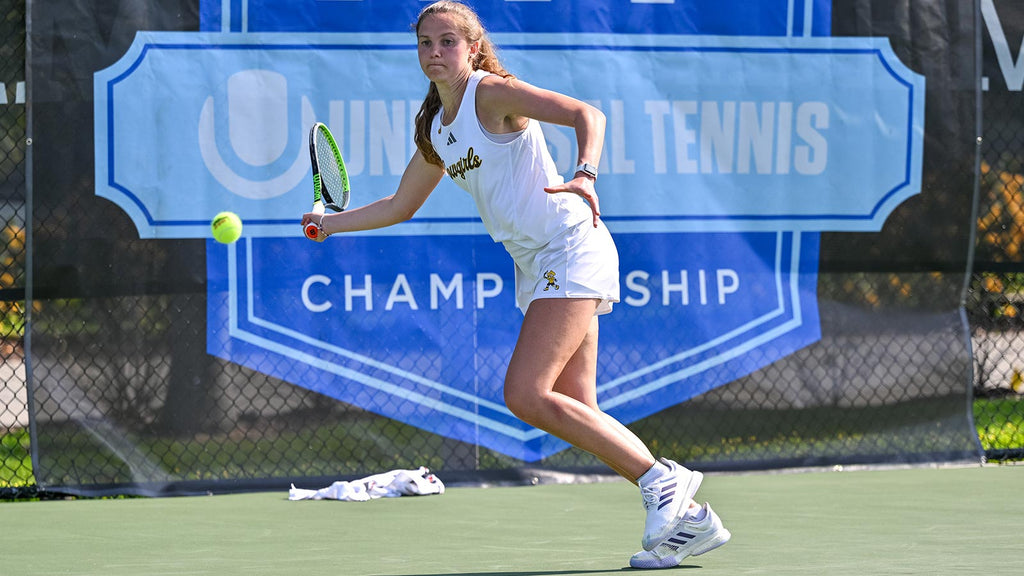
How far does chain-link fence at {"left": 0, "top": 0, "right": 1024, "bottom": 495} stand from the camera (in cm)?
524

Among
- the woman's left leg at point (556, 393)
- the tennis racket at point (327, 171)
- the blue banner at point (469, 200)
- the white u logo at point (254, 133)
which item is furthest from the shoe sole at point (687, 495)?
the white u logo at point (254, 133)

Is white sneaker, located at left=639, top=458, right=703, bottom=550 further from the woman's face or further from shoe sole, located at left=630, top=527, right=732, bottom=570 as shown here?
the woman's face

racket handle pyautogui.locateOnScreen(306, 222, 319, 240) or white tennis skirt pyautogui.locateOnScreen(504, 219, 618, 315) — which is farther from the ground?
racket handle pyautogui.locateOnScreen(306, 222, 319, 240)

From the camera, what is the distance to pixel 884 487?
5215 millimetres

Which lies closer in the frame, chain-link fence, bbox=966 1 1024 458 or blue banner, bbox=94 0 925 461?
blue banner, bbox=94 0 925 461

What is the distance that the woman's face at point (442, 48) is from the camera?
3.21 metres

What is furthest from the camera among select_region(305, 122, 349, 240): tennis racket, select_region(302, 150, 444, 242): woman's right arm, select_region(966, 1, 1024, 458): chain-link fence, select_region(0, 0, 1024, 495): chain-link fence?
select_region(966, 1, 1024, 458): chain-link fence

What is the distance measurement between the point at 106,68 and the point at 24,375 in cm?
137

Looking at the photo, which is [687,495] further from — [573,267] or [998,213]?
[998,213]

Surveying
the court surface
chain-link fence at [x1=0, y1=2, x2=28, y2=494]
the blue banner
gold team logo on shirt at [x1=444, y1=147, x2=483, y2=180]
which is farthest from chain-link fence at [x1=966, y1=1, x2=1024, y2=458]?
chain-link fence at [x1=0, y1=2, x2=28, y2=494]

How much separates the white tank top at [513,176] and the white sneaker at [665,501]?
682mm

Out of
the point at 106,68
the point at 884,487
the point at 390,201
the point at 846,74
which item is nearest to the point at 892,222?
the point at 846,74

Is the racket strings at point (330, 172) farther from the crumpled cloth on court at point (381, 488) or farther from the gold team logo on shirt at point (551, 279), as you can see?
the crumpled cloth on court at point (381, 488)

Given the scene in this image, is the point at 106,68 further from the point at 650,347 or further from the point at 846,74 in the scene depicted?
the point at 846,74
